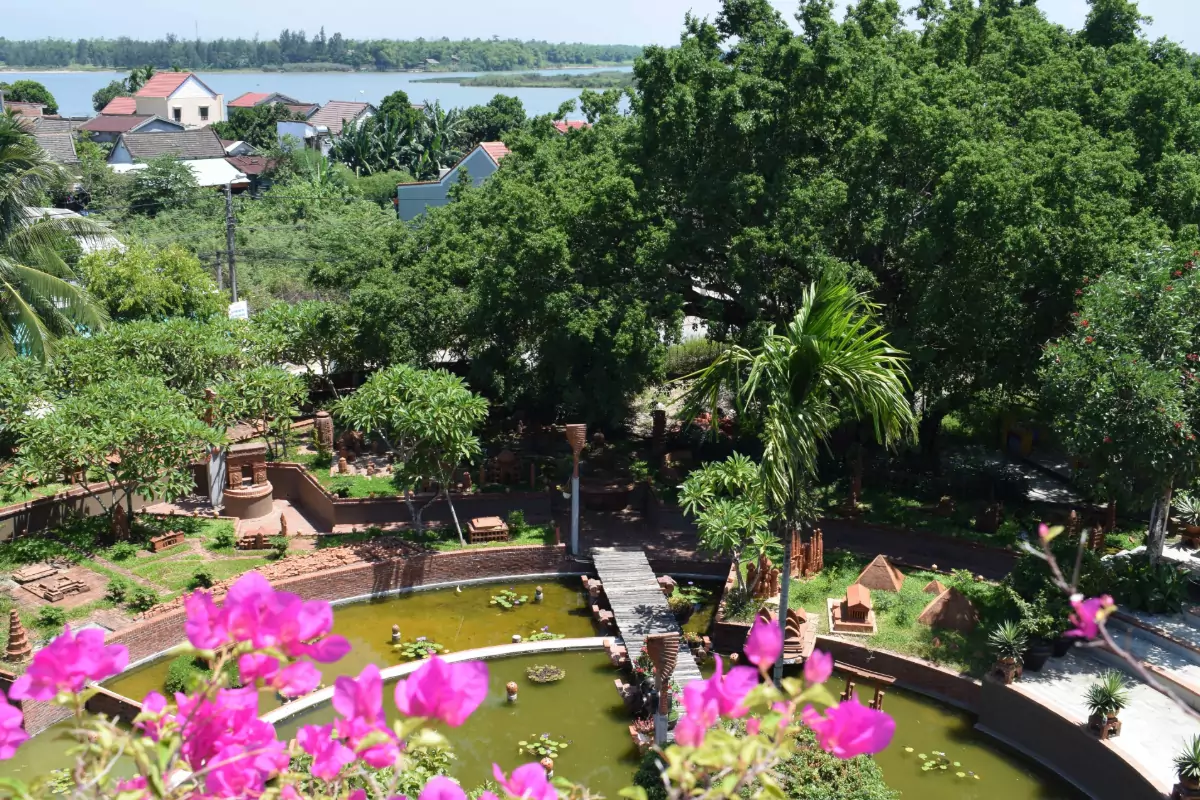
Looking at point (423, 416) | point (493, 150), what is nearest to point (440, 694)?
point (423, 416)

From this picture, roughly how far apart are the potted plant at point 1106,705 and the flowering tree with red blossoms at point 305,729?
1164 cm

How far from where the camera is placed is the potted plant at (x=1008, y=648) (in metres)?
15.5

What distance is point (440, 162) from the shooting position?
2371 inches

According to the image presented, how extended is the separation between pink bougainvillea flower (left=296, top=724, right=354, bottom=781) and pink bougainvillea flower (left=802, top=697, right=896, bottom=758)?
1718mm

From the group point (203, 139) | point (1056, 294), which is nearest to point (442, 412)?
point (1056, 294)

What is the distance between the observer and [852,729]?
3971 millimetres

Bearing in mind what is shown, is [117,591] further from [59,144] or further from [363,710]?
[59,144]

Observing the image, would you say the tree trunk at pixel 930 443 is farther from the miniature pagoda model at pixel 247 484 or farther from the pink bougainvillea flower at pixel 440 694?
the pink bougainvillea flower at pixel 440 694

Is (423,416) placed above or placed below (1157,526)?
above

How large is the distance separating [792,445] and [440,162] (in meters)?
49.9

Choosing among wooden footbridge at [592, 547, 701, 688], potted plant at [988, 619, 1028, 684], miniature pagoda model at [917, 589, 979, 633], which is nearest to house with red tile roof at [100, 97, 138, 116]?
wooden footbridge at [592, 547, 701, 688]

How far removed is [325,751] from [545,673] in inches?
509

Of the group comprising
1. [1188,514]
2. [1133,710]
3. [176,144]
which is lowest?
[1133,710]

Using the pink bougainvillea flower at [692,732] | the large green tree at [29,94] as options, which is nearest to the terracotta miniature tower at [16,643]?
the pink bougainvillea flower at [692,732]
